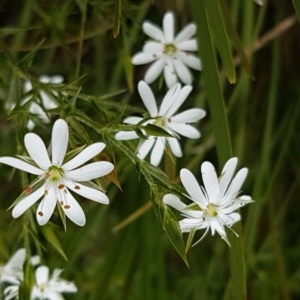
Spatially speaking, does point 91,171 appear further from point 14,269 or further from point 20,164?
point 14,269

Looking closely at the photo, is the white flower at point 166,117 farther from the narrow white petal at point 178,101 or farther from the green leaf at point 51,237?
the green leaf at point 51,237

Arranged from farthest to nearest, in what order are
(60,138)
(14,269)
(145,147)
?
1. (14,269)
2. (145,147)
3. (60,138)

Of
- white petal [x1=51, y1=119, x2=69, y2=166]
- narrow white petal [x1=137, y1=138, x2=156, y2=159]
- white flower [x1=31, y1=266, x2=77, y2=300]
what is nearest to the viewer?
white petal [x1=51, y1=119, x2=69, y2=166]

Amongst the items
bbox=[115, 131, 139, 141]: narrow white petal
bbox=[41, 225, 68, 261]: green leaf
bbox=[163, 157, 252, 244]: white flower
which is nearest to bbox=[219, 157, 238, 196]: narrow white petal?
bbox=[163, 157, 252, 244]: white flower

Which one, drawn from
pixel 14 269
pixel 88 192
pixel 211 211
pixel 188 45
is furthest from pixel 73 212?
pixel 188 45

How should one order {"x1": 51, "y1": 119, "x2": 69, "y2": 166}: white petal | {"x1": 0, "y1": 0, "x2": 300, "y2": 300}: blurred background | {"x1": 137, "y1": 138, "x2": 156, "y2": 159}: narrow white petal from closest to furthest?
{"x1": 51, "y1": 119, "x2": 69, "y2": 166}: white petal < {"x1": 137, "y1": 138, "x2": 156, "y2": 159}: narrow white petal < {"x1": 0, "y1": 0, "x2": 300, "y2": 300}: blurred background

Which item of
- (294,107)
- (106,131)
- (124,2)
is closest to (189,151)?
(294,107)

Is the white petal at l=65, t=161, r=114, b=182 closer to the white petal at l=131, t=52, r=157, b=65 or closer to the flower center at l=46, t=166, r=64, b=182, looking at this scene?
the flower center at l=46, t=166, r=64, b=182
